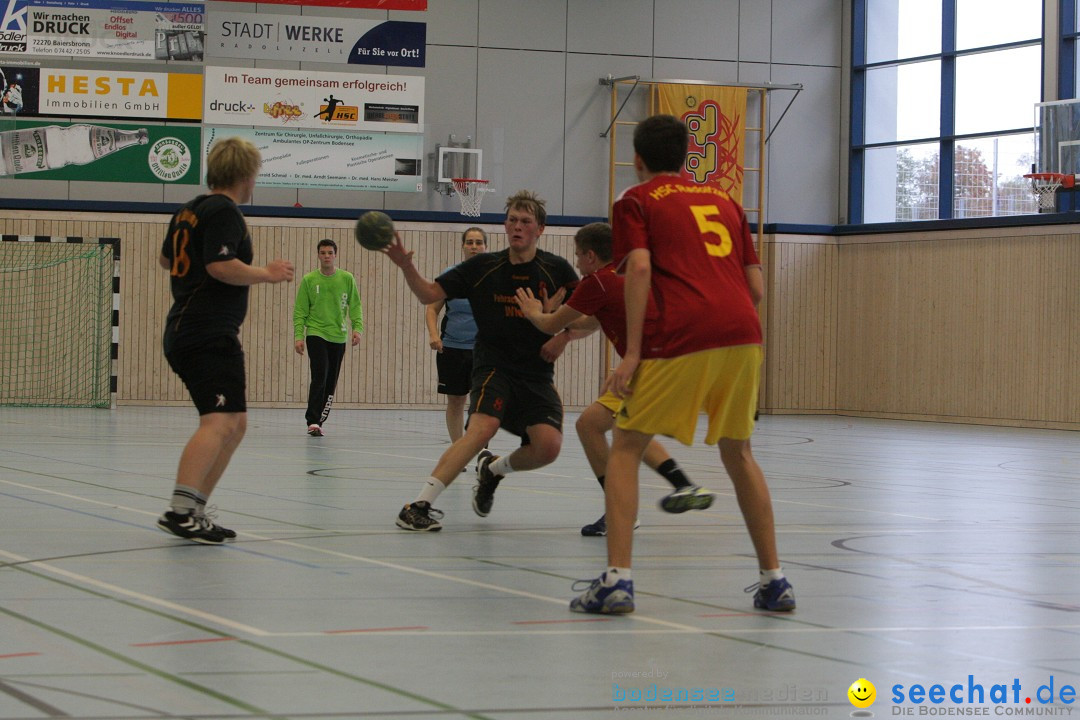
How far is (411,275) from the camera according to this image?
6059mm

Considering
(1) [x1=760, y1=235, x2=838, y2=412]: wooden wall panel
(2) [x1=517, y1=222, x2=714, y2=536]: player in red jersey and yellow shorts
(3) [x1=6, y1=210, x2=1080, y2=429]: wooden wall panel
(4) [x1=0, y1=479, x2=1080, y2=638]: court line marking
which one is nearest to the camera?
(4) [x1=0, y1=479, x2=1080, y2=638]: court line marking

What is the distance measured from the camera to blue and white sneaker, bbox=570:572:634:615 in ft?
14.0

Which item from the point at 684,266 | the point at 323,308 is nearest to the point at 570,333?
the point at 684,266

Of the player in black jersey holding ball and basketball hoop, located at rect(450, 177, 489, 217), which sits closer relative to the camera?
the player in black jersey holding ball

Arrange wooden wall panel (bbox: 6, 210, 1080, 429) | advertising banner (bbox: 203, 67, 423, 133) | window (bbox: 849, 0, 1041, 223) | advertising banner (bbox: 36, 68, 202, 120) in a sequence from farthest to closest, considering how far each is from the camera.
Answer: window (bbox: 849, 0, 1041, 223) → wooden wall panel (bbox: 6, 210, 1080, 429) → advertising banner (bbox: 203, 67, 423, 133) → advertising banner (bbox: 36, 68, 202, 120)

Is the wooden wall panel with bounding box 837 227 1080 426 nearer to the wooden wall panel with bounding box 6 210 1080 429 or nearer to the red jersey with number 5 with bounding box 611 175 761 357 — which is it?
the wooden wall panel with bounding box 6 210 1080 429

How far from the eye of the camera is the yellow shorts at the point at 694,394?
4336mm

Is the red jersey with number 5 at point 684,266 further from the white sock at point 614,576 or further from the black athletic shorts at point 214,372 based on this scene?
the black athletic shorts at point 214,372

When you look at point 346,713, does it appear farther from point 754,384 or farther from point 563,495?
point 563,495

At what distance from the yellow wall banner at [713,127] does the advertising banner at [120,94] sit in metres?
7.65

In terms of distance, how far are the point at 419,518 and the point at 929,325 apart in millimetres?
16729

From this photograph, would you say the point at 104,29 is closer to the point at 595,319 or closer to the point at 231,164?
the point at 231,164

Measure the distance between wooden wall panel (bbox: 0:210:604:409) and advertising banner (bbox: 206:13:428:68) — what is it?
272 centimetres

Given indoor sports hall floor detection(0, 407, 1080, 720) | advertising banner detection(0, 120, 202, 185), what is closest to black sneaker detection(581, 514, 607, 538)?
indoor sports hall floor detection(0, 407, 1080, 720)
